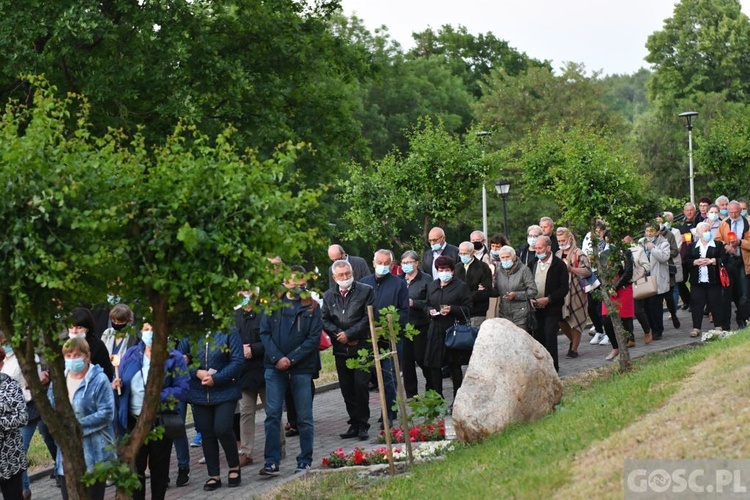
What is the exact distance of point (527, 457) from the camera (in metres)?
10.1

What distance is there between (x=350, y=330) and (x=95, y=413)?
4549 mm

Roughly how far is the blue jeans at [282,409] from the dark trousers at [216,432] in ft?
1.47

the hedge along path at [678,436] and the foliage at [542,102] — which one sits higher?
the foliage at [542,102]

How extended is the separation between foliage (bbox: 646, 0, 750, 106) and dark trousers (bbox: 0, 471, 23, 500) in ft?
198

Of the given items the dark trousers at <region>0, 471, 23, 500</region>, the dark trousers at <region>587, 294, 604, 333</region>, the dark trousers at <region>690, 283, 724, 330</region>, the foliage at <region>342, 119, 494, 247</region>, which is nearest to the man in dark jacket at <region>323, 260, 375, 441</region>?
the dark trousers at <region>0, 471, 23, 500</region>

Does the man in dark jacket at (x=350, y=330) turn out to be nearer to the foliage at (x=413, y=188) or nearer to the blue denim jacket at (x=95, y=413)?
the blue denim jacket at (x=95, y=413)

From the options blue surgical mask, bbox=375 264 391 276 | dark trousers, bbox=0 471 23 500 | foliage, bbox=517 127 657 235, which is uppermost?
foliage, bbox=517 127 657 235

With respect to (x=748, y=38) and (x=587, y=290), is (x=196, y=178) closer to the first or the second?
(x=587, y=290)

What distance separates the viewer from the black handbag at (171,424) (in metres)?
11.4

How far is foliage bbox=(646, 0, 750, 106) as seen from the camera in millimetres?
69062

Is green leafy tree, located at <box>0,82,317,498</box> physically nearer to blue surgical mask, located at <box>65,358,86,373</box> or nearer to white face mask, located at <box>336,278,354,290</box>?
blue surgical mask, located at <box>65,358,86,373</box>

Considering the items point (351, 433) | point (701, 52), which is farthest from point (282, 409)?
point (701, 52)

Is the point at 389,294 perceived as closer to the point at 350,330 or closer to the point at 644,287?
the point at 350,330

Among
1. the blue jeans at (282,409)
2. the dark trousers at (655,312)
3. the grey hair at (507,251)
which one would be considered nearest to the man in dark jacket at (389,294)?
the grey hair at (507,251)
